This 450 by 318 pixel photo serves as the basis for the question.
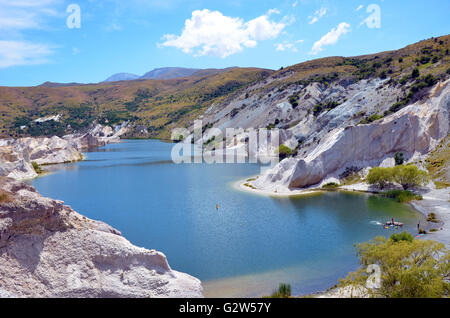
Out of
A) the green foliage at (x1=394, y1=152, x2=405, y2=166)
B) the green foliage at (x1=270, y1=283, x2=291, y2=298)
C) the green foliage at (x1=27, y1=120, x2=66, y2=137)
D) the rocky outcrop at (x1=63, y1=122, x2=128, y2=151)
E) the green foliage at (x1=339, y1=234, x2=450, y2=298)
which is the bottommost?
the green foliage at (x1=270, y1=283, x2=291, y2=298)

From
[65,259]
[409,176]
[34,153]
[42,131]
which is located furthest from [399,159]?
[42,131]

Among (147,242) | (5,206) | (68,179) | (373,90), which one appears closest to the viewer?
(5,206)

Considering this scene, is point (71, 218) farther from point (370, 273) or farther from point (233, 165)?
point (233, 165)

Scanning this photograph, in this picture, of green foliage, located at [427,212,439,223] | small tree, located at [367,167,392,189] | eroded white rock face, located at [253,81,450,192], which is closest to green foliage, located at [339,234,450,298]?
green foliage, located at [427,212,439,223]

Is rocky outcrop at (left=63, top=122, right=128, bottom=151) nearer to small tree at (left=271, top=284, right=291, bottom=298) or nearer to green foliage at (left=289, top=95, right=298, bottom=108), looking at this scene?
green foliage at (left=289, top=95, right=298, bottom=108)
